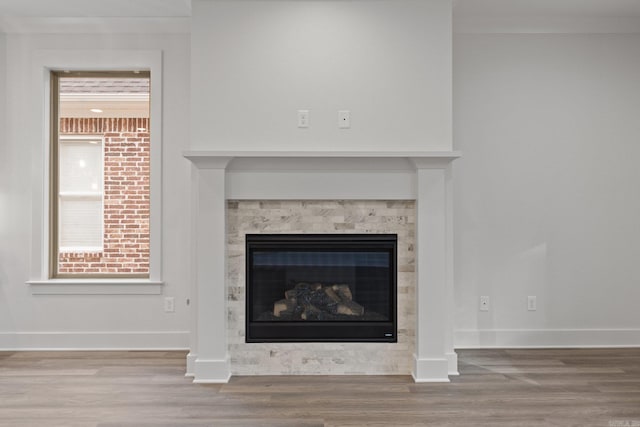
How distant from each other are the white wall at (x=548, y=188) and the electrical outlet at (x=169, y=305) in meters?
2.17

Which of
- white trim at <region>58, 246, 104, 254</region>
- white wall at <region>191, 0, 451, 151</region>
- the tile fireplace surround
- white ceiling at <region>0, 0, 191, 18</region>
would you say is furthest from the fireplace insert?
white ceiling at <region>0, 0, 191, 18</region>

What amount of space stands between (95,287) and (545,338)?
3440mm

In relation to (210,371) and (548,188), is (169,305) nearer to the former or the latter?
(210,371)

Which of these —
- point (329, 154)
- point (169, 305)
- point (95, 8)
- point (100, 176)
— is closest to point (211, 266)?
point (169, 305)

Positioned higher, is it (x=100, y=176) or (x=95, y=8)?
(x=95, y=8)

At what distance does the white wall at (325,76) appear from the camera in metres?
3.03

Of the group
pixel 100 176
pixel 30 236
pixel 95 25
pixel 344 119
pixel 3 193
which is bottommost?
pixel 30 236

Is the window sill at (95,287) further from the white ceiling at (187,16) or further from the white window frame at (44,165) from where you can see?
the white ceiling at (187,16)

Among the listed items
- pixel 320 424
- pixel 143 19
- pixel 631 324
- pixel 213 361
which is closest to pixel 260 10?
pixel 143 19

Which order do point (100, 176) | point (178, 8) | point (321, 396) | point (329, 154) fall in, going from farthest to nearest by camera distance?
point (100, 176), point (178, 8), point (329, 154), point (321, 396)

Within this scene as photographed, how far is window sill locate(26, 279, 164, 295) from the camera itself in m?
3.64

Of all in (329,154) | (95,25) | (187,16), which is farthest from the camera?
(95,25)

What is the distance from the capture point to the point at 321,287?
3170mm

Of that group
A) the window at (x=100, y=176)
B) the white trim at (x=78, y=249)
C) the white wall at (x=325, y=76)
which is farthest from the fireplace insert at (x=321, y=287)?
the white trim at (x=78, y=249)
